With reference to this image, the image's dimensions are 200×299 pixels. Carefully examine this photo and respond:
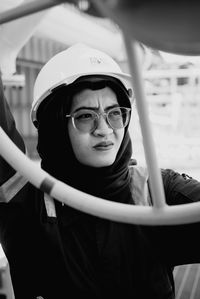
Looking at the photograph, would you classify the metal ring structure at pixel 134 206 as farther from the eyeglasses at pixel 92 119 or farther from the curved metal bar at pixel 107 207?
the eyeglasses at pixel 92 119

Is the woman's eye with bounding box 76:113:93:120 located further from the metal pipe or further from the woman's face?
the metal pipe

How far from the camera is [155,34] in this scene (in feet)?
0.95

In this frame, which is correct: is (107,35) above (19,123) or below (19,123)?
above

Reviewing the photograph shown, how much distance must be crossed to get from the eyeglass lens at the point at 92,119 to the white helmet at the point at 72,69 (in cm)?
10

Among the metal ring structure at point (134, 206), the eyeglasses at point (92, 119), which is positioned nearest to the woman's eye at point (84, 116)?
the eyeglasses at point (92, 119)

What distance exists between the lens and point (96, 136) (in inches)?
34.8

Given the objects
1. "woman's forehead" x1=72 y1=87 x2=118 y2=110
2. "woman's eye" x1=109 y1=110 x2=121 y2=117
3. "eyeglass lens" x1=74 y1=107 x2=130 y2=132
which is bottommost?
"eyeglass lens" x1=74 y1=107 x2=130 y2=132

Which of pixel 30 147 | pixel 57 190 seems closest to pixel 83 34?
pixel 30 147

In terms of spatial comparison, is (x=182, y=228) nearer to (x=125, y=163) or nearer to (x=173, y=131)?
(x=125, y=163)

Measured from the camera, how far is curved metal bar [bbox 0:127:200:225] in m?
0.41

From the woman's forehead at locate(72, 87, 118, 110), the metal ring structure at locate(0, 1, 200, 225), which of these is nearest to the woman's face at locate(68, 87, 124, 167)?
the woman's forehead at locate(72, 87, 118, 110)

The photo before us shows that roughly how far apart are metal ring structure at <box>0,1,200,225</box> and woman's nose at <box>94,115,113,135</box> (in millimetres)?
412

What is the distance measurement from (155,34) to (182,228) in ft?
2.22

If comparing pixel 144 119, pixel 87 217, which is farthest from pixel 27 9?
pixel 87 217
